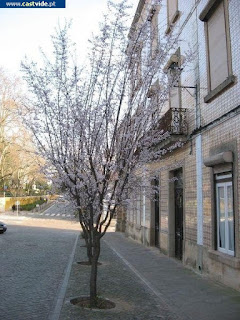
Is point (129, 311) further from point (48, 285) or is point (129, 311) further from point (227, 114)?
point (227, 114)

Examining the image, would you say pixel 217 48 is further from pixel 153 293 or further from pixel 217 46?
pixel 153 293

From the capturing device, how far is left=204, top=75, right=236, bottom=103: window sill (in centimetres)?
827

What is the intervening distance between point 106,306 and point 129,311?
19.5 inches

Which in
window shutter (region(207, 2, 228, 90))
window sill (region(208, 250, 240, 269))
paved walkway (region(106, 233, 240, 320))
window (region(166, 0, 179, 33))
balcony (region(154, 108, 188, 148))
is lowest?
paved walkway (region(106, 233, 240, 320))

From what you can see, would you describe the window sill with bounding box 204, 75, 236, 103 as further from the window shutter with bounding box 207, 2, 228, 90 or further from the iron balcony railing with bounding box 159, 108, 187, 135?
the iron balcony railing with bounding box 159, 108, 187, 135

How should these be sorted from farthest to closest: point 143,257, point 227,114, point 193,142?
1. point 143,257
2. point 193,142
3. point 227,114

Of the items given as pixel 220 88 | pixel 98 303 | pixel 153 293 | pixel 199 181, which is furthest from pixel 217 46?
pixel 98 303

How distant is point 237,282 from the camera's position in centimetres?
777

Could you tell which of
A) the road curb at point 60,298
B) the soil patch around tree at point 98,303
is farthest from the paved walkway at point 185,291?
the road curb at point 60,298

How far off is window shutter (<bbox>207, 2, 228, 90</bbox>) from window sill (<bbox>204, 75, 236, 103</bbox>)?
0.23 meters

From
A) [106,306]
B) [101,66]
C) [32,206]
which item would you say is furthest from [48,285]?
[32,206]

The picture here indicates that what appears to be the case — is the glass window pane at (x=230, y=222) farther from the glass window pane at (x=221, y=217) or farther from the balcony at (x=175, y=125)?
the balcony at (x=175, y=125)

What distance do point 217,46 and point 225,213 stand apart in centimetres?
421

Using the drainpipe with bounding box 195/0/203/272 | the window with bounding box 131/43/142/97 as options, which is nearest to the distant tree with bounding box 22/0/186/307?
the window with bounding box 131/43/142/97
